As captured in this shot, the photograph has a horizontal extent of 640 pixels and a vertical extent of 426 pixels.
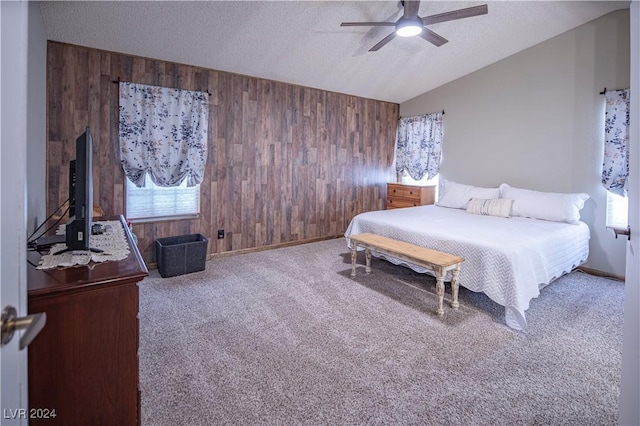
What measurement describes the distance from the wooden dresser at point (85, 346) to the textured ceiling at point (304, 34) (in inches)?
104

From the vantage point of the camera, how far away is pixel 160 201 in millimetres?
3924

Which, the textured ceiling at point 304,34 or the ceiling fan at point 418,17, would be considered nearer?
the ceiling fan at point 418,17

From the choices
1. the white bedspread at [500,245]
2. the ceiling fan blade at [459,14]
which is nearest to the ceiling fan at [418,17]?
the ceiling fan blade at [459,14]

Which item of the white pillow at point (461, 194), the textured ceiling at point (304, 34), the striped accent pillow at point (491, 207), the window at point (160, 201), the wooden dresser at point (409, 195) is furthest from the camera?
the wooden dresser at point (409, 195)

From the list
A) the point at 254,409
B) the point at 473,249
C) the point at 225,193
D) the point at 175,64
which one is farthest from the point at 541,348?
the point at 175,64

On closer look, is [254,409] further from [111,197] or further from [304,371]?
[111,197]

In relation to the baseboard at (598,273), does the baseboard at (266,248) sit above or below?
above

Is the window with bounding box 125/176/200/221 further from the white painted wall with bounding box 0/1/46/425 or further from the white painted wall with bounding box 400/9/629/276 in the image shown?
the white painted wall with bounding box 400/9/629/276

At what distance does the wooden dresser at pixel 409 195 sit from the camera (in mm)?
5309

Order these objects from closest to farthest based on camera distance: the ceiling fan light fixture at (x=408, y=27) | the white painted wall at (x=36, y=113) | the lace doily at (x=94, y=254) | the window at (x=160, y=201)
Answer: the lace doily at (x=94, y=254)
the white painted wall at (x=36, y=113)
the ceiling fan light fixture at (x=408, y=27)
the window at (x=160, y=201)

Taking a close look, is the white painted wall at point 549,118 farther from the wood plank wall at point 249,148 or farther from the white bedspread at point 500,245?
the wood plank wall at point 249,148

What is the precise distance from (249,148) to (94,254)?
10.4ft

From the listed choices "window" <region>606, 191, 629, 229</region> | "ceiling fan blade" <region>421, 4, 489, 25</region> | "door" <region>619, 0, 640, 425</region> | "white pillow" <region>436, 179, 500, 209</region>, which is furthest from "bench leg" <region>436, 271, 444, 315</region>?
"window" <region>606, 191, 629, 229</region>

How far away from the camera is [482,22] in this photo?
11.8 feet
